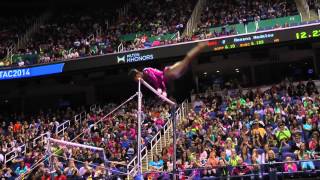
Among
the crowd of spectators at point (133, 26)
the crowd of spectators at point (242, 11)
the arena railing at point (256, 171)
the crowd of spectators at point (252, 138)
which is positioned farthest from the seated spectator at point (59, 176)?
the crowd of spectators at point (242, 11)

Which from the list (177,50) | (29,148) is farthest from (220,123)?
(29,148)

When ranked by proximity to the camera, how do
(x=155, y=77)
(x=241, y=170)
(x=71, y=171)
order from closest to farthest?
(x=155, y=77) < (x=241, y=170) < (x=71, y=171)

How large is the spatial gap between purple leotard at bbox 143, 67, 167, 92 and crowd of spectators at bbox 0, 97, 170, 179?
5.54 meters

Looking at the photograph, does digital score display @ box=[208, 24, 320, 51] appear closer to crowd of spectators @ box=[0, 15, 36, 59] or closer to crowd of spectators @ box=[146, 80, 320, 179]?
crowd of spectators @ box=[146, 80, 320, 179]

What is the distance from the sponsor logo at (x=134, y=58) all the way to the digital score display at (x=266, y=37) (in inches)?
119

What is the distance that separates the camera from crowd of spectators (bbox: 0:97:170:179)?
16531 millimetres

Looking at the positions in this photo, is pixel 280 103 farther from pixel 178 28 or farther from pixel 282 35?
pixel 178 28

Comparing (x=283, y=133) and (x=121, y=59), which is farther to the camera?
(x=121, y=59)

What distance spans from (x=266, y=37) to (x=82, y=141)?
9188 millimetres

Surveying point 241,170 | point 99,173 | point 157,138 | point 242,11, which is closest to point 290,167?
point 241,170

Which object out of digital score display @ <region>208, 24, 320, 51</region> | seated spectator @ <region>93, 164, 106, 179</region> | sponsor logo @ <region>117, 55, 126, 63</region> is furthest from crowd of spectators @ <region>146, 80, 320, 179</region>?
sponsor logo @ <region>117, 55, 126, 63</region>

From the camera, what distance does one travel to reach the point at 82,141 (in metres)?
20.2

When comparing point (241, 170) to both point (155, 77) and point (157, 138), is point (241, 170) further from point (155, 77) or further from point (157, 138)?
point (155, 77)

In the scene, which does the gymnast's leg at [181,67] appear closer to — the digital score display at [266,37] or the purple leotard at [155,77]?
the purple leotard at [155,77]
